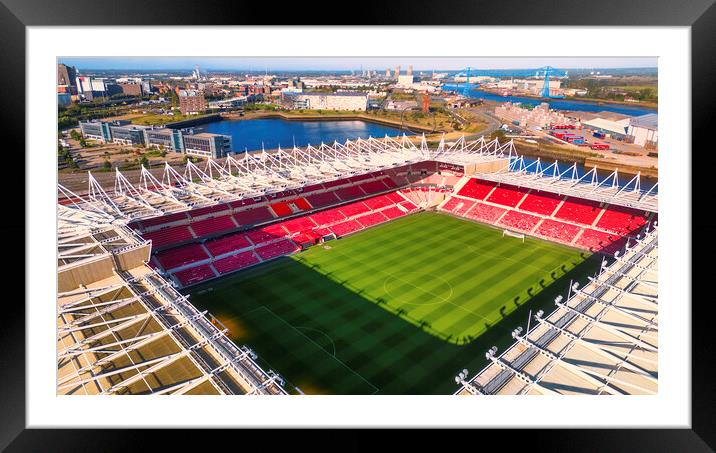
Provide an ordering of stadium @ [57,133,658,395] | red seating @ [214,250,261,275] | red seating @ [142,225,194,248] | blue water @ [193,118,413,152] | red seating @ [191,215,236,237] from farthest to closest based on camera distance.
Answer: blue water @ [193,118,413,152]
red seating @ [191,215,236,237]
red seating @ [142,225,194,248]
red seating @ [214,250,261,275]
stadium @ [57,133,658,395]

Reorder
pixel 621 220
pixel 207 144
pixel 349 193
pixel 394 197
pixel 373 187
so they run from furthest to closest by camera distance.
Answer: pixel 207 144 < pixel 373 187 < pixel 394 197 < pixel 349 193 < pixel 621 220

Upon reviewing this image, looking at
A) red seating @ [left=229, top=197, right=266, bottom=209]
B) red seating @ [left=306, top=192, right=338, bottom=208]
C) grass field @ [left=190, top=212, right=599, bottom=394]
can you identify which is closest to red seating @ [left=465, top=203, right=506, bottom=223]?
grass field @ [left=190, top=212, right=599, bottom=394]

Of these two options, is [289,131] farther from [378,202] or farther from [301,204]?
[301,204]

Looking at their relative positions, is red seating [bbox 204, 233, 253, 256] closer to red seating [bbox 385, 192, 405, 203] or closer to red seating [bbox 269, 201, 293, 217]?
red seating [bbox 269, 201, 293, 217]

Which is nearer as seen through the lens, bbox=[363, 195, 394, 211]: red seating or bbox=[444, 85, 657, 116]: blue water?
bbox=[363, 195, 394, 211]: red seating

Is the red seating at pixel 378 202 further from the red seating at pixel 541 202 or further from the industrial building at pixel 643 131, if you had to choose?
the industrial building at pixel 643 131

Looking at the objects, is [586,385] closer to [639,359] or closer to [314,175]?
[639,359]

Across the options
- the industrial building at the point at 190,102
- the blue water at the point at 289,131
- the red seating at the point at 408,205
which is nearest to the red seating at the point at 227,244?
the red seating at the point at 408,205

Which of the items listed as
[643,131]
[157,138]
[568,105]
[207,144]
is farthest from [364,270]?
[568,105]
